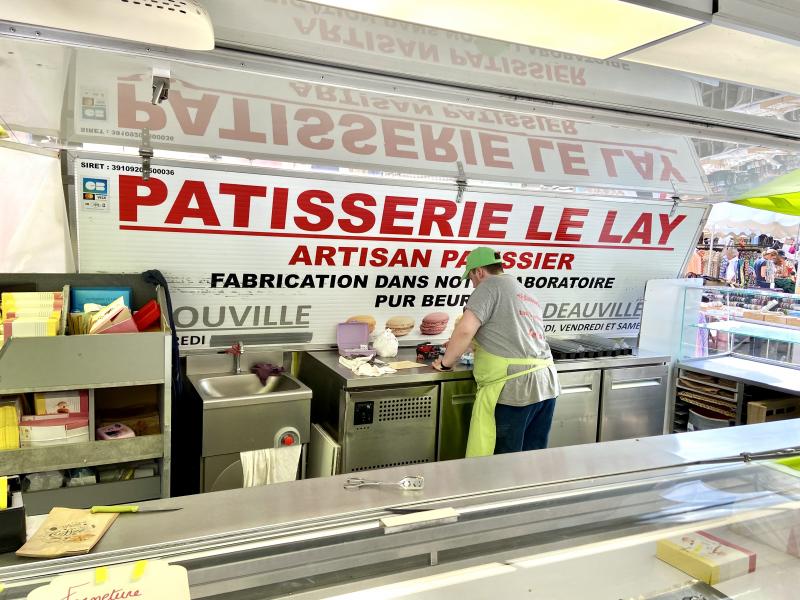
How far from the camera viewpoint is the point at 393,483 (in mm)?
1536

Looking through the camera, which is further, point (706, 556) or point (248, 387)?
point (248, 387)

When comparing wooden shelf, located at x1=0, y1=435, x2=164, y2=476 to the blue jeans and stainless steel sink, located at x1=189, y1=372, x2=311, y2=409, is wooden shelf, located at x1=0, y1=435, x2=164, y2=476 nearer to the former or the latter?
stainless steel sink, located at x1=189, y1=372, x2=311, y2=409

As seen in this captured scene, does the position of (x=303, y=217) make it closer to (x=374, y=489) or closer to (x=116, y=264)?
(x=116, y=264)

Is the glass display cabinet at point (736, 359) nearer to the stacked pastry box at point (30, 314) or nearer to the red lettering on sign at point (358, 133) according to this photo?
the red lettering on sign at point (358, 133)

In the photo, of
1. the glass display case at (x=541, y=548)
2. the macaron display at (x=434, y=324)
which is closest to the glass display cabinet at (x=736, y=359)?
the macaron display at (x=434, y=324)

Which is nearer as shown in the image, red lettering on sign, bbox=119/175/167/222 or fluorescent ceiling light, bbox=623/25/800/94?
fluorescent ceiling light, bbox=623/25/800/94

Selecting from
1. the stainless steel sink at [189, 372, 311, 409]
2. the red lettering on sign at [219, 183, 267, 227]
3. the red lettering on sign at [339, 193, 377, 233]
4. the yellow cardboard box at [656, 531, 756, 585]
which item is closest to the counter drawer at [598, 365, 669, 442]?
the red lettering on sign at [339, 193, 377, 233]

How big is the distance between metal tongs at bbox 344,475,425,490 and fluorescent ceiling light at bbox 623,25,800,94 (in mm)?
1215

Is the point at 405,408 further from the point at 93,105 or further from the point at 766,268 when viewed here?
the point at 766,268

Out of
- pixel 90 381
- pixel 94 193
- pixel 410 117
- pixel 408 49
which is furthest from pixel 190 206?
pixel 408 49

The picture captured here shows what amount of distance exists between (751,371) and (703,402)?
0.40m

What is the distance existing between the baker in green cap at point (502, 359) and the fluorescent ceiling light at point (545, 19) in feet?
6.85

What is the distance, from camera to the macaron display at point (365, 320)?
12.8 feet

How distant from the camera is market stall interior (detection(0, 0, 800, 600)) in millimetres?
1333
